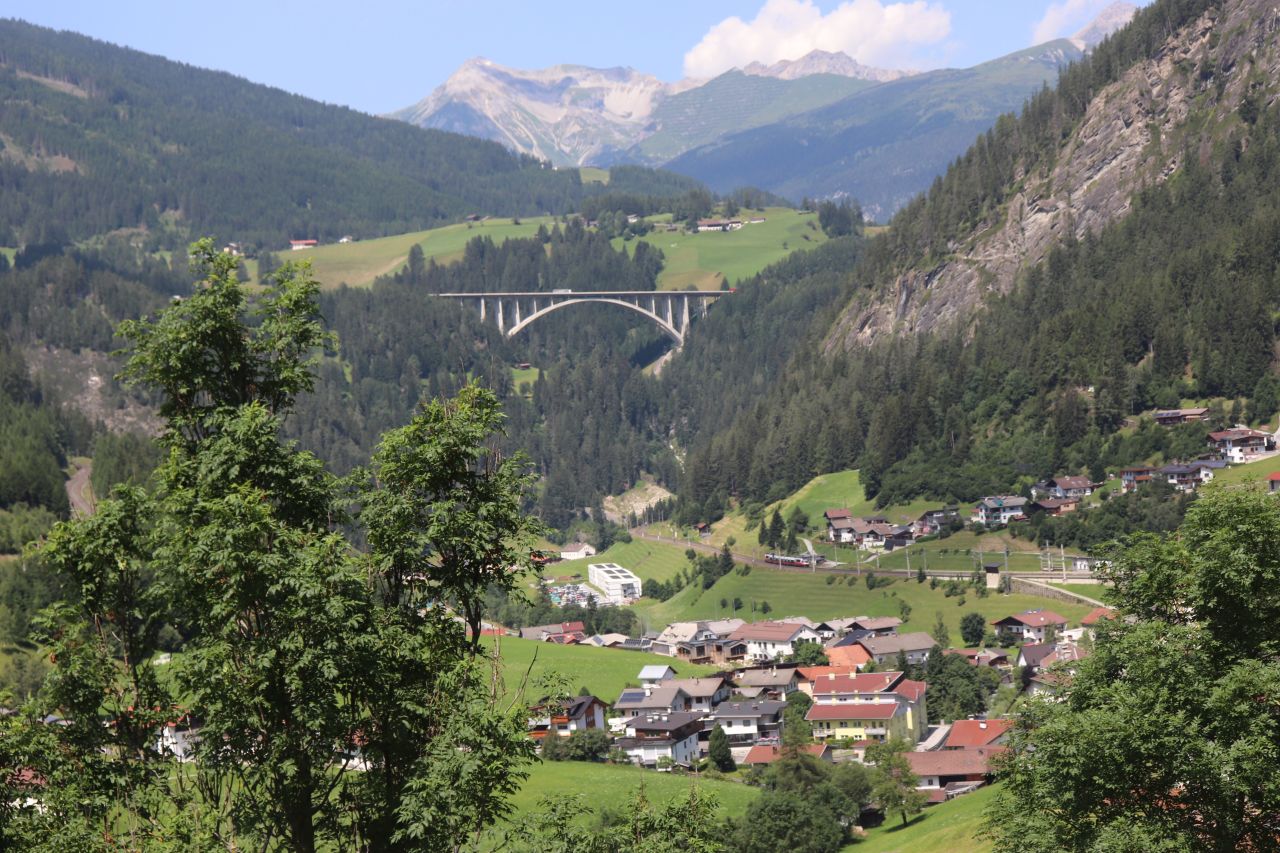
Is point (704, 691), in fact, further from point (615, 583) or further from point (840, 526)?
point (615, 583)

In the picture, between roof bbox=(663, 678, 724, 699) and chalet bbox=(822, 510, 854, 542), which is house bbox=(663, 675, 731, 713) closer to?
roof bbox=(663, 678, 724, 699)

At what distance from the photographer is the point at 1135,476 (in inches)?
5743

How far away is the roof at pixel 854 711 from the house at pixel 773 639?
21.6 meters

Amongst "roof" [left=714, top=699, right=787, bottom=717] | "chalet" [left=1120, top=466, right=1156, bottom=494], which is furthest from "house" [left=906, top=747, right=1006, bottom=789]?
"chalet" [left=1120, top=466, right=1156, bottom=494]

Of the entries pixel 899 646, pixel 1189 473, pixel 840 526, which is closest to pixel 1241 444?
pixel 1189 473

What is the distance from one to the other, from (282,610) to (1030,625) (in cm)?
10383

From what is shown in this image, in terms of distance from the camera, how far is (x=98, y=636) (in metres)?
19.1

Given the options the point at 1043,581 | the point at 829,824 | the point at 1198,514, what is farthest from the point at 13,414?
the point at 1198,514

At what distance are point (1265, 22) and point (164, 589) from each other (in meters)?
207

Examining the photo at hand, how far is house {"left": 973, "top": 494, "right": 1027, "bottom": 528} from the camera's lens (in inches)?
5896

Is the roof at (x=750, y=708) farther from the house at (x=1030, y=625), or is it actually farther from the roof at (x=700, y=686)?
the house at (x=1030, y=625)

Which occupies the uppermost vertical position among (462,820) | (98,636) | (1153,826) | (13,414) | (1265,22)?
(1265,22)

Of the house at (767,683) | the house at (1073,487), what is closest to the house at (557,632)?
the house at (767,683)

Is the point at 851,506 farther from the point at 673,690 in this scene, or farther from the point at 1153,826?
the point at 1153,826
